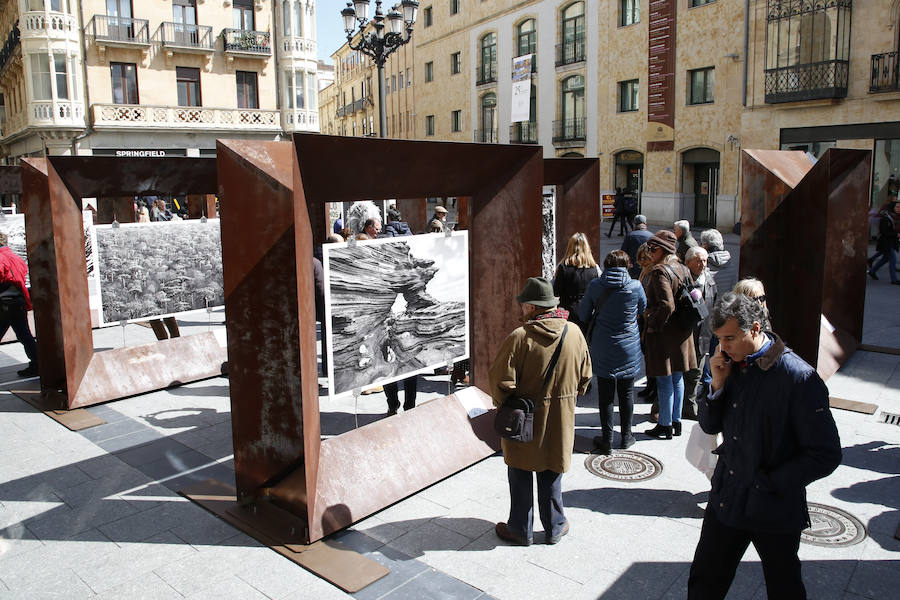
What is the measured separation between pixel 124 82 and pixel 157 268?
27.7 meters

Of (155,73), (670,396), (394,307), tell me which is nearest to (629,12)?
(155,73)

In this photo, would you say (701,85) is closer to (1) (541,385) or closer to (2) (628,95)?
(2) (628,95)

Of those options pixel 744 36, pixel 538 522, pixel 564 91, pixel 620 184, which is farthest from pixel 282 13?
pixel 538 522

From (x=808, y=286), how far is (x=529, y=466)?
4.67m

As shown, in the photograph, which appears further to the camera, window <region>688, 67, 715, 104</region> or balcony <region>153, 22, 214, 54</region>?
balcony <region>153, 22, 214, 54</region>

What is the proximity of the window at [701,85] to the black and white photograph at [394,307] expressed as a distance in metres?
23.6

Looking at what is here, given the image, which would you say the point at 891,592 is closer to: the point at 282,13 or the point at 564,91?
the point at 564,91

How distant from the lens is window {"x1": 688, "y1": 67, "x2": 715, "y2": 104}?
2634 cm

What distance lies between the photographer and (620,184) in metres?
31.4

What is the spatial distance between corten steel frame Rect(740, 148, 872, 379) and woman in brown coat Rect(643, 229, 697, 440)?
→ 206cm

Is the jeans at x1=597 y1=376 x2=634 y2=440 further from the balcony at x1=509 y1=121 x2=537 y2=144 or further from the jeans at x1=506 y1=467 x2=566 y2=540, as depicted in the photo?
the balcony at x1=509 y1=121 x2=537 y2=144

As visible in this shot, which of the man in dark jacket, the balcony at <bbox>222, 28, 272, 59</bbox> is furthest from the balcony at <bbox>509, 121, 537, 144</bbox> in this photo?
the man in dark jacket

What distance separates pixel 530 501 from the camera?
4285 mm

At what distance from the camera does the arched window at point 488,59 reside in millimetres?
38925
